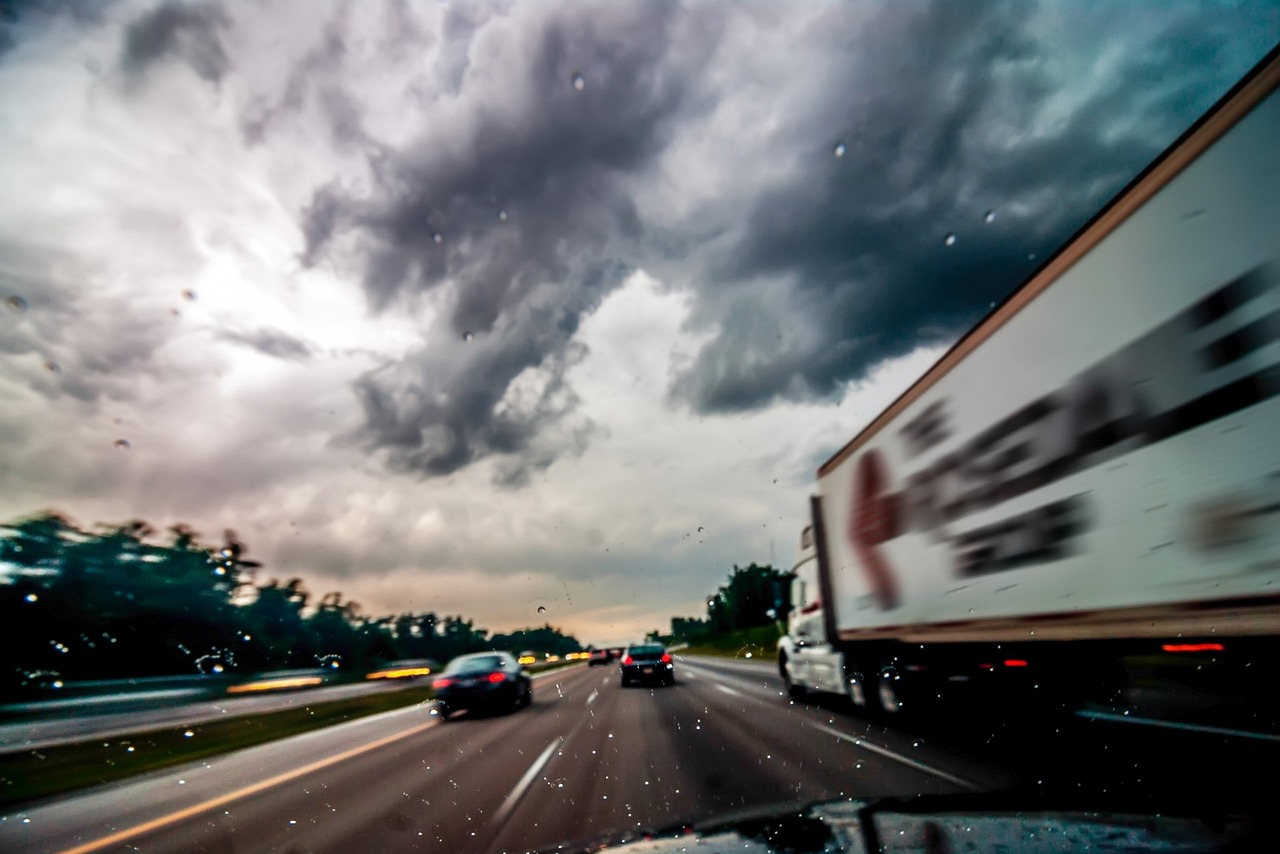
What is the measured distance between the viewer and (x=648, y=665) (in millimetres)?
27516

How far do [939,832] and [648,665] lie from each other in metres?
25.0

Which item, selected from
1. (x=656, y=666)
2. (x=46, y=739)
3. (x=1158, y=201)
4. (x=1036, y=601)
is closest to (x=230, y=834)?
(x=1036, y=601)

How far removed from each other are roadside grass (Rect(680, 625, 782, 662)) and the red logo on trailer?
45.3m

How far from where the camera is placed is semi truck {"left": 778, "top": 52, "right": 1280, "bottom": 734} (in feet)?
14.8

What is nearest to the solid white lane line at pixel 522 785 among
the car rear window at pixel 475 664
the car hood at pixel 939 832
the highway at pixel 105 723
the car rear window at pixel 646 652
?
the car hood at pixel 939 832

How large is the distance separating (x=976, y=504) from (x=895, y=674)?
4.93 m

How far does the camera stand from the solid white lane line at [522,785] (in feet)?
23.5

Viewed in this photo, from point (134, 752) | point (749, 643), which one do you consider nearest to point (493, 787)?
point (134, 752)

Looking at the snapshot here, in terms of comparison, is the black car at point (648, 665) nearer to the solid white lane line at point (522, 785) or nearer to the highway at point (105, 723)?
the highway at point (105, 723)

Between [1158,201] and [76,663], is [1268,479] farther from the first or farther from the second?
[76,663]

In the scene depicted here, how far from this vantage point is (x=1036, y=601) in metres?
7.18

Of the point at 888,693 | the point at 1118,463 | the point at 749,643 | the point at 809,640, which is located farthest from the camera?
the point at 749,643

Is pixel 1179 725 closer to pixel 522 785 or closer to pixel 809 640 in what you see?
pixel 809 640

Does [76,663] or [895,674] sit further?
[76,663]
